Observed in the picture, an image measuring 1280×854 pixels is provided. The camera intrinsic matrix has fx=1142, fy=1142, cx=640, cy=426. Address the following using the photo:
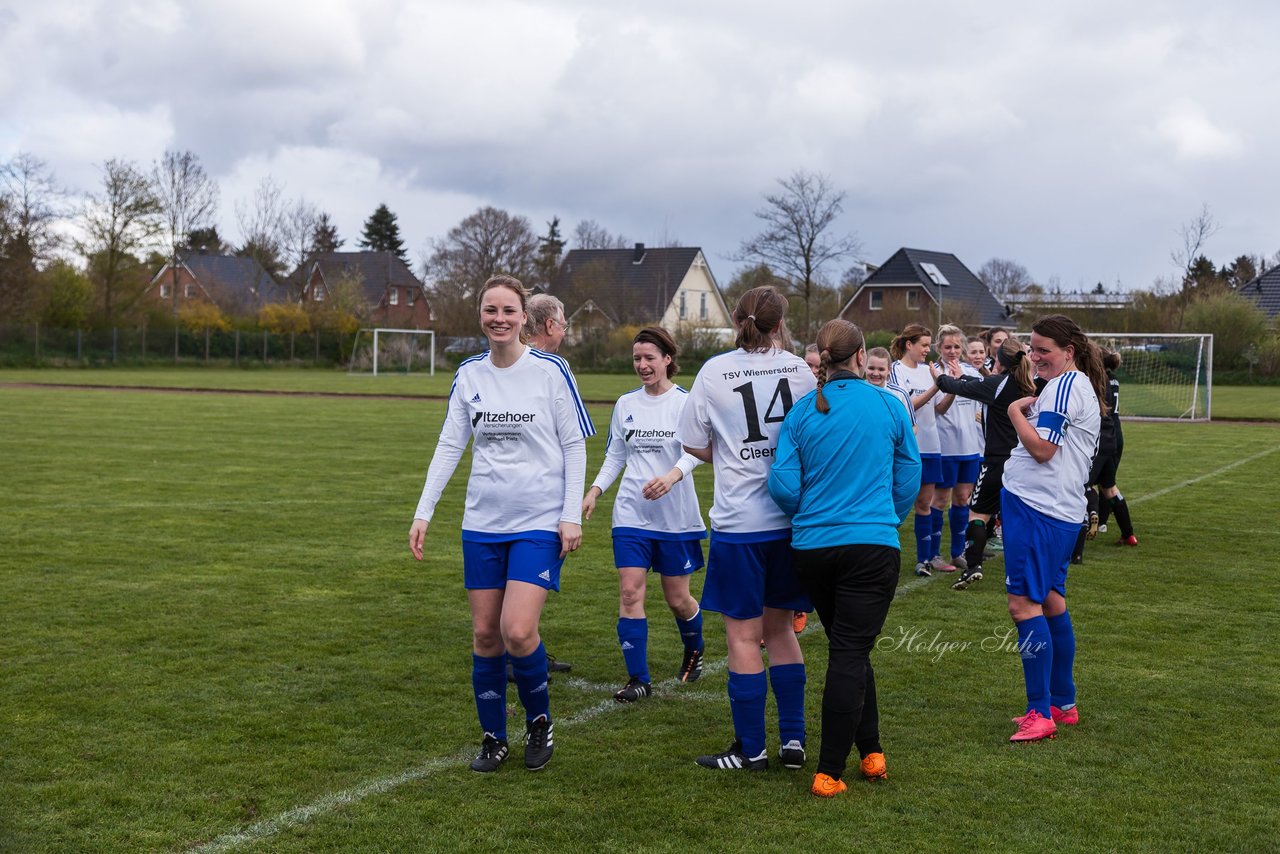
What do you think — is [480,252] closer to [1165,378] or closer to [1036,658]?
[1165,378]

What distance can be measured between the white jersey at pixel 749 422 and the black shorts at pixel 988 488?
4692 millimetres

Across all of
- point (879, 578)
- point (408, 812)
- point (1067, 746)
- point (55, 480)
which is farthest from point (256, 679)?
point (55, 480)

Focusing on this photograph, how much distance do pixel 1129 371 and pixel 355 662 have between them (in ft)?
105

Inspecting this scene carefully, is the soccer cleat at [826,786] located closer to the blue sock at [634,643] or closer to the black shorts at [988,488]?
the blue sock at [634,643]

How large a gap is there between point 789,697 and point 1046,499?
157 cm

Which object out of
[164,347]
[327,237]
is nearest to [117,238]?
[164,347]

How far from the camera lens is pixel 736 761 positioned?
482 centimetres

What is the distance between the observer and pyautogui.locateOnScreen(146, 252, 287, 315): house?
2622 inches

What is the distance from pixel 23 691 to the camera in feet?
19.0

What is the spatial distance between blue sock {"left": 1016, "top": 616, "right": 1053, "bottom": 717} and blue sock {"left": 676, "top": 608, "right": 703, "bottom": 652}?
5.60 ft

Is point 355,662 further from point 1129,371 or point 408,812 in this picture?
point 1129,371

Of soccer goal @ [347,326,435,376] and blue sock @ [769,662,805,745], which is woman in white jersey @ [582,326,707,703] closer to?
blue sock @ [769,662,805,745]

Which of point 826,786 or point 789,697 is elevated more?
point 789,697

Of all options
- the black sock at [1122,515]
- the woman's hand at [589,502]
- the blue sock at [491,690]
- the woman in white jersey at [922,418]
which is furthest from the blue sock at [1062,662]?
the black sock at [1122,515]
